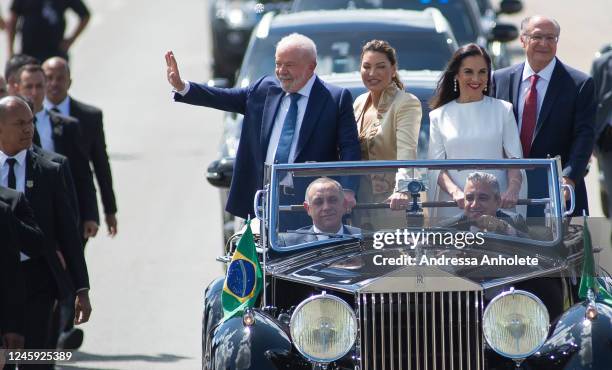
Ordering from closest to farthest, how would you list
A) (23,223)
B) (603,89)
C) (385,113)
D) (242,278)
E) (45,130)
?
(242,278) → (23,223) → (385,113) → (45,130) → (603,89)

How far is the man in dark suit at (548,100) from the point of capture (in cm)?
917

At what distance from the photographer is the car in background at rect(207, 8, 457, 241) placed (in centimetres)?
1266

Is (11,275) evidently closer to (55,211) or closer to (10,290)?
(10,290)

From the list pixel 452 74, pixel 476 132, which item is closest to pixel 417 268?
pixel 476 132

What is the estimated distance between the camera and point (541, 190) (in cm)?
771

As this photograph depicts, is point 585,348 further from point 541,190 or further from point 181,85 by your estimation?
point 181,85

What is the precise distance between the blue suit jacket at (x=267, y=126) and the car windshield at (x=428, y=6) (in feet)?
20.1

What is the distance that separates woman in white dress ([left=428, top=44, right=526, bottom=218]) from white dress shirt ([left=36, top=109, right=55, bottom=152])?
2.91 m

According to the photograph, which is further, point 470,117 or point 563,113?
point 563,113

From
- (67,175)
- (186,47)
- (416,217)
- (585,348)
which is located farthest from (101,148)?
(186,47)

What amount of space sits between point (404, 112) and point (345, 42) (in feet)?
13.3

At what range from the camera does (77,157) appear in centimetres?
1048

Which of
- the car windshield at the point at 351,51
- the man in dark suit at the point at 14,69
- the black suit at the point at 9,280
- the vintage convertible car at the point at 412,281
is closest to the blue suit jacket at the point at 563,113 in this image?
the vintage convertible car at the point at 412,281

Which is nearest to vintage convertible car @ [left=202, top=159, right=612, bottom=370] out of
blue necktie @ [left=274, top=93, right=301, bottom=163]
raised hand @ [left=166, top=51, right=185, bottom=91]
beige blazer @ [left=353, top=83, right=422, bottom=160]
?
blue necktie @ [left=274, top=93, right=301, bottom=163]
